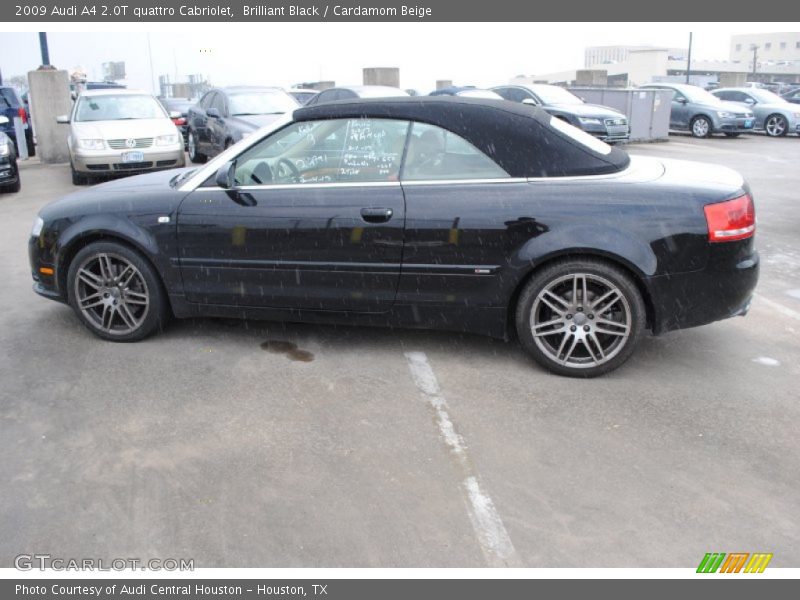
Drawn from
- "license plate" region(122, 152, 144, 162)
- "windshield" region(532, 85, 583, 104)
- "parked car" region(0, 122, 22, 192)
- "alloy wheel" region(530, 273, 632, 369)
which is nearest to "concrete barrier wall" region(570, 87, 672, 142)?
"windshield" region(532, 85, 583, 104)

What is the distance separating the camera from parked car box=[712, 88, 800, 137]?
2291 centimetres

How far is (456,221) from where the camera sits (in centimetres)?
464

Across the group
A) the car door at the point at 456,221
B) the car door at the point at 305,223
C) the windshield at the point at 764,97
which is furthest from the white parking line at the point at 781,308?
the windshield at the point at 764,97

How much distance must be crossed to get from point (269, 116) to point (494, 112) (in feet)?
30.3

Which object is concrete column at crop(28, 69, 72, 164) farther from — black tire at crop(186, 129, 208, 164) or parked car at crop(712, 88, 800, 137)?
parked car at crop(712, 88, 800, 137)

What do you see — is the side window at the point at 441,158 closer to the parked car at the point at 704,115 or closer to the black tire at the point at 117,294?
the black tire at the point at 117,294

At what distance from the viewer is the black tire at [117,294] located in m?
5.20

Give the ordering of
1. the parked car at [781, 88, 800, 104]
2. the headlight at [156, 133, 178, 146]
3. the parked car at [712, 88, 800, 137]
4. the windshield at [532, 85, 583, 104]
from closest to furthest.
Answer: the headlight at [156, 133, 178, 146]
the windshield at [532, 85, 583, 104]
the parked car at [712, 88, 800, 137]
the parked car at [781, 88, 800, 104]

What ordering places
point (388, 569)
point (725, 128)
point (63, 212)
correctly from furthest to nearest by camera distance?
point (725, 128), point (63, 212), point (388, 569)

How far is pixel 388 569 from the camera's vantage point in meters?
2.94

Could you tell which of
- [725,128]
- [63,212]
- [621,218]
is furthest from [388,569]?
[725,128]

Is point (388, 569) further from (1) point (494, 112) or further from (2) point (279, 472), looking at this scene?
(1) point (494, 112)

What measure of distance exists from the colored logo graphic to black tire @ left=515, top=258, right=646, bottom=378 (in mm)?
1765

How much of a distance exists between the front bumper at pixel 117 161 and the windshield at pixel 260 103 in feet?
4.96
